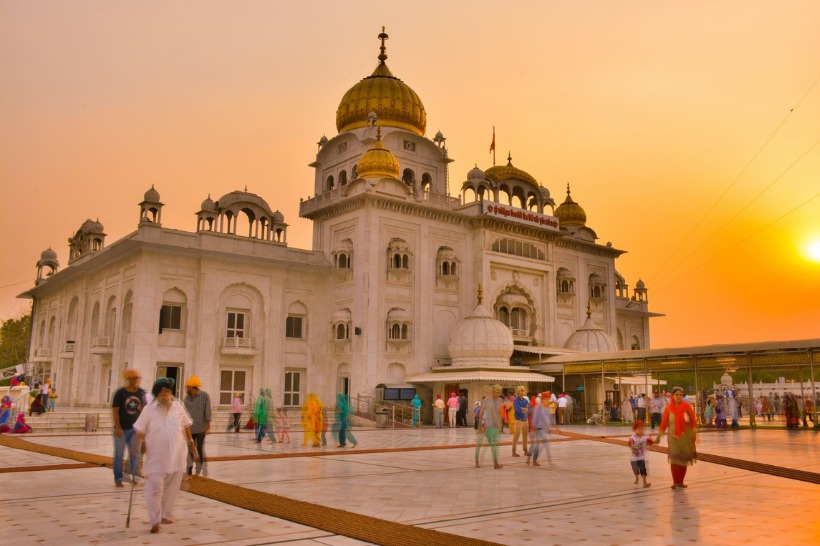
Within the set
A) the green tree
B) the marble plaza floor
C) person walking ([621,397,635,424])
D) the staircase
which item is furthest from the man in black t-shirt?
the green tree

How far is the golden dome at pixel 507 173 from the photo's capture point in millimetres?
38941

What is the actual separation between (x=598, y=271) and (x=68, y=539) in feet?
131

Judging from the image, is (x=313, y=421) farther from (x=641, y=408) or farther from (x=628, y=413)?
(x=641, y=408)

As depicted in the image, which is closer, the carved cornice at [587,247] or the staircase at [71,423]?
the staircase at [71,423]

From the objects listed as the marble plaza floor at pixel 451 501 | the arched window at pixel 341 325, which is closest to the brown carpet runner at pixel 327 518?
the marble plaza floor at pixel 451 501

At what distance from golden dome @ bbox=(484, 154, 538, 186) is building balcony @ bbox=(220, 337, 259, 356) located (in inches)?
645

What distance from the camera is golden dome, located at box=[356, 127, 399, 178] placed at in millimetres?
33969

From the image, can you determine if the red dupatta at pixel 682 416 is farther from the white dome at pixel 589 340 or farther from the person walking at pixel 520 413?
the white dome at pixel 589 340

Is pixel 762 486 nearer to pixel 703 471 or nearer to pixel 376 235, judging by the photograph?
pixel 703 471

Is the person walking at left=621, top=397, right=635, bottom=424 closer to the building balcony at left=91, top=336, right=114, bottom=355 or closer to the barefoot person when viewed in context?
the barefoot person

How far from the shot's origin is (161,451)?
7.05m

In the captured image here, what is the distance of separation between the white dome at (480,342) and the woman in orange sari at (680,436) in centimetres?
2043

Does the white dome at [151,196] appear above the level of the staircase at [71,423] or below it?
above

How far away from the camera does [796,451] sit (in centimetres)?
1603
